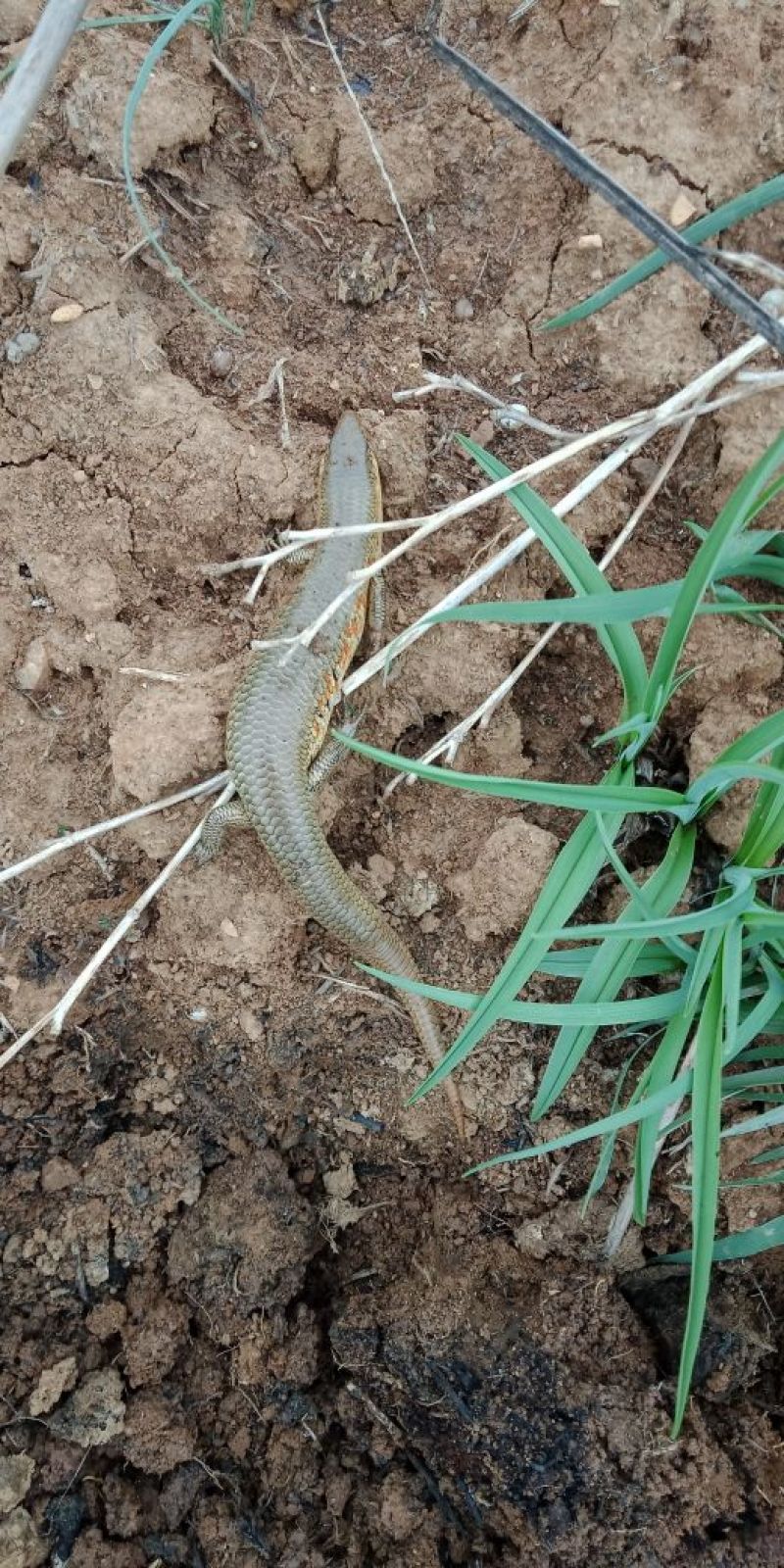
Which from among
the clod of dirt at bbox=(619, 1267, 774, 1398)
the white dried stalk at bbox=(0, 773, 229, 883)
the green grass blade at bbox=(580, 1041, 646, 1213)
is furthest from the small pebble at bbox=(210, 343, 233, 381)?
the clod of dirt at bbox=(619, 1267, 774, 1398)

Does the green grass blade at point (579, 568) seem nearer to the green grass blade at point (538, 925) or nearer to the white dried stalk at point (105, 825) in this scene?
the green grass blade at point (538, 925)

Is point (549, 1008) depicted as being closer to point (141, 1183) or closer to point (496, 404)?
point (141, 1183)

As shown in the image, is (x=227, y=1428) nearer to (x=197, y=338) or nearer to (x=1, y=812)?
(x=1, y=812)

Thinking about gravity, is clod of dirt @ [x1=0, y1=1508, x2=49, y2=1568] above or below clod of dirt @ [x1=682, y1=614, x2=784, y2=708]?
below

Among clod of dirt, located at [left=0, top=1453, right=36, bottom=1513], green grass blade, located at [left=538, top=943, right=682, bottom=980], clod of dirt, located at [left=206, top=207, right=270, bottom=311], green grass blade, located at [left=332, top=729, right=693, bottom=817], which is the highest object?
clod of dirt, located at [left=206, top=207, right=270, bottom=311]

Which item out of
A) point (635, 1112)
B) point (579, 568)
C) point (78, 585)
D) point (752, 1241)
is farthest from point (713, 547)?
point (78, 585)

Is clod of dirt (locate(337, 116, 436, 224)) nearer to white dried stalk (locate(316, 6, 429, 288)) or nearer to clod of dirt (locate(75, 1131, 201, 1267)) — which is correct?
white dried stalk (locate(316, 6, 429, 288))

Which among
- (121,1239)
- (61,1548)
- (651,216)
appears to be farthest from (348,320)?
(61,1548)
